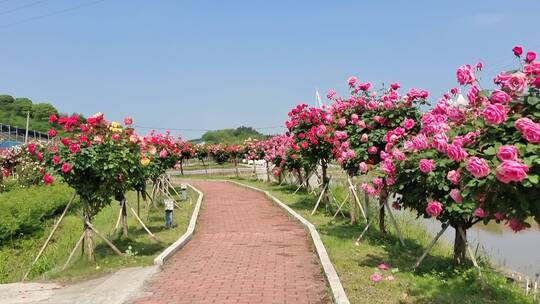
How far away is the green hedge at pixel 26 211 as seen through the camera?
13508 millimetres

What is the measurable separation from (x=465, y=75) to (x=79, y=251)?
888 cm

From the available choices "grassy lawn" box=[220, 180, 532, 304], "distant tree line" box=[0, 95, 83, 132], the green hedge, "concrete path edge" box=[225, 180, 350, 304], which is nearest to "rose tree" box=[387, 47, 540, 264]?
"grassy lawn" box=[220, 180, 532, 304]

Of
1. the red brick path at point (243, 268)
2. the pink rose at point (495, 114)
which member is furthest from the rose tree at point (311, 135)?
the pink rose at point (495, 114)

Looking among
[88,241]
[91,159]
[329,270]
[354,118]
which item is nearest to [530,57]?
[329,270]

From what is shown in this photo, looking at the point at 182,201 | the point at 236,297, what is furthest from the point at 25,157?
the point at 236,297

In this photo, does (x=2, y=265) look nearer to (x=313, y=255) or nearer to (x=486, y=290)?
(x=313, y=255)

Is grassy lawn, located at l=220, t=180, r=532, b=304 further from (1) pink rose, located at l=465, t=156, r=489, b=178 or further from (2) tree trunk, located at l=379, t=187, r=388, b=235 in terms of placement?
(1) pink rose, located at l=465, t=156, r=489, b=178

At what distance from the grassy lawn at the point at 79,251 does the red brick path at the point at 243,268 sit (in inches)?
26.2

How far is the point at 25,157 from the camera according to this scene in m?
25.4

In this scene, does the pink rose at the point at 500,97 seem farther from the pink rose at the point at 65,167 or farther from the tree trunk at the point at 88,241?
the tree trunk at the point at 88,241

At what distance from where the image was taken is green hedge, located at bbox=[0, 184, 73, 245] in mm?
13508

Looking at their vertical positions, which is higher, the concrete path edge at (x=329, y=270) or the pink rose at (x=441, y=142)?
the pink rose at (x=441, y=142)

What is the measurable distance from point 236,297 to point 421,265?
3.27 meters

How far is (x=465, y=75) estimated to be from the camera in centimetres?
550
